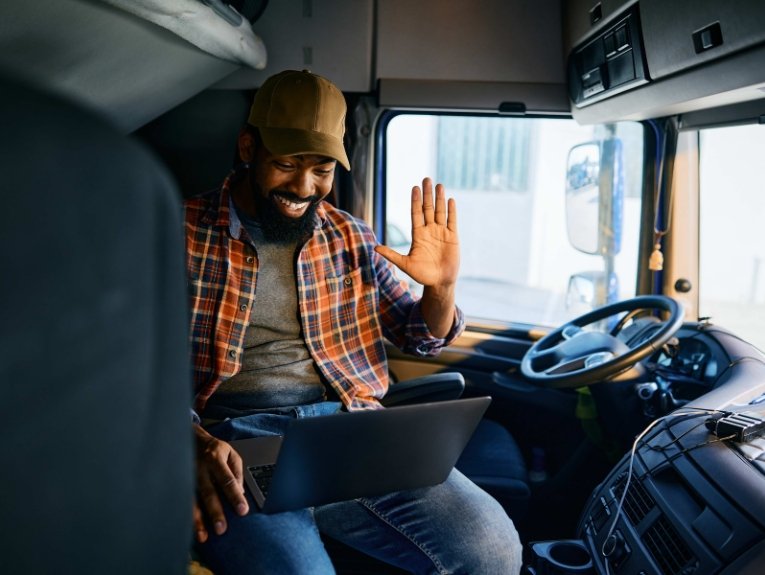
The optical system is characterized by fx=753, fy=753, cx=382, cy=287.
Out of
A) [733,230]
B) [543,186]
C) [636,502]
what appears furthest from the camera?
[543,186]

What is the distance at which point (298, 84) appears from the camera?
2033mm

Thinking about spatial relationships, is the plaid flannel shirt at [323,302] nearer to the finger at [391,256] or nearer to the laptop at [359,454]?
the finger at [391,256]

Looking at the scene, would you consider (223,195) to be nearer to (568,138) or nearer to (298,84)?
(298,84)

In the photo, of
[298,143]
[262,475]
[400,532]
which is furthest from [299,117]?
[400,532]

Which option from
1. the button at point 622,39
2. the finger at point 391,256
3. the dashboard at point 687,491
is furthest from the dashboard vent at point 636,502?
the button at point 622,39

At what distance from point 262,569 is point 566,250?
2.03 m

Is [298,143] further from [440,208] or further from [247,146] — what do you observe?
[440,208]

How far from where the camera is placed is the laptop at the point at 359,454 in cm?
133

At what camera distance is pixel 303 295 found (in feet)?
6.70

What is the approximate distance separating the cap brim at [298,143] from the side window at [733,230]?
1307 millimetres

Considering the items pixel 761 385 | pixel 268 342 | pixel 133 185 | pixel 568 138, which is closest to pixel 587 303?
pixel 568 138

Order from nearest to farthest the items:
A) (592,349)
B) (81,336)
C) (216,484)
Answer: (81,336) → (216,484) → (592,349)

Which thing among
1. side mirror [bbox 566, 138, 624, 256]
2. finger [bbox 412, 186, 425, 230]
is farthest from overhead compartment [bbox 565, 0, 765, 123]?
finger [bbox 412, 186, 425, 230]

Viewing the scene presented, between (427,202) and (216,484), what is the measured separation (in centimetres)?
91
